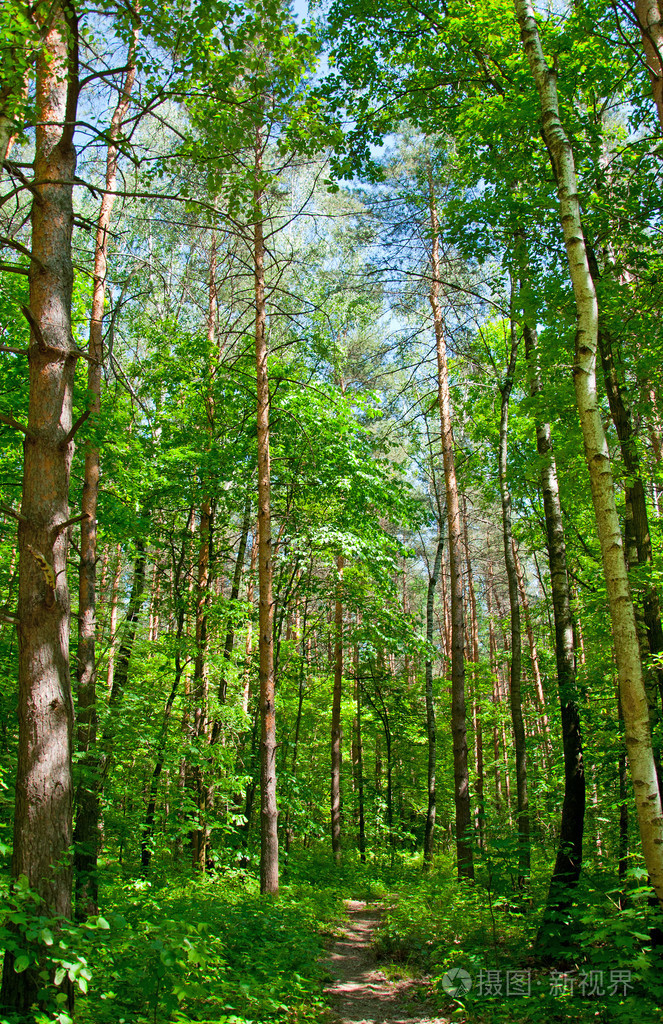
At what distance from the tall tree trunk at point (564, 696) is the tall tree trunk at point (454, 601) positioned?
270 cm

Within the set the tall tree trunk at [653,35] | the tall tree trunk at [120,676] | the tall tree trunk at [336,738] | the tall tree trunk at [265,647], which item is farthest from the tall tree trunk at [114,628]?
the tall tree trunk at [653,35]

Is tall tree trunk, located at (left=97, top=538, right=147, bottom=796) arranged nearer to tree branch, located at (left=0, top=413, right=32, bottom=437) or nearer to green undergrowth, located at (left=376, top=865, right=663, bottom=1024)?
green undergrowth, located at (left=376, top=865, right=663, bottom=1024)

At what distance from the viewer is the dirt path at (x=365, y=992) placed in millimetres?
4801

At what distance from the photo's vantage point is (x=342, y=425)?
32.3 ft

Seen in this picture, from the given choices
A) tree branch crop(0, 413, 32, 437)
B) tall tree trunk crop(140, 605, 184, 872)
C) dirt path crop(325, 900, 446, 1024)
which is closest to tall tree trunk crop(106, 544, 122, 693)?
tall tree trunk crop(140, 605, 184, 872)

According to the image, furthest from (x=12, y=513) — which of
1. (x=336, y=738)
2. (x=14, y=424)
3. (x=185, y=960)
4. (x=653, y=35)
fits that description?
(x=336, y=738)

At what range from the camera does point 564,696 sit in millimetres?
5906

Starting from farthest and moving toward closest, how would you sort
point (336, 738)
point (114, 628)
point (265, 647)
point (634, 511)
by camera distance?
point (114, 628) → point (336, 738) → point (265, 647) → point (634, 511)

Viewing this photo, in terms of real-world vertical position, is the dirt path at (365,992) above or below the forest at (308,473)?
→ below

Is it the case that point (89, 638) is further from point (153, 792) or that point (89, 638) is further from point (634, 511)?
point (634, 511)

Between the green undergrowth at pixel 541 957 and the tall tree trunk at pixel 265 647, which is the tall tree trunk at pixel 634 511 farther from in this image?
the tall tree trunk at pixel 265 647

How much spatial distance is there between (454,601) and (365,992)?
5729mm

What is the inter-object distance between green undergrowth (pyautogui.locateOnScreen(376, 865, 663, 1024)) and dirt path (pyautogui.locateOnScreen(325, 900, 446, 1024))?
8.1 inches

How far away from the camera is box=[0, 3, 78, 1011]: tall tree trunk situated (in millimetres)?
3088
